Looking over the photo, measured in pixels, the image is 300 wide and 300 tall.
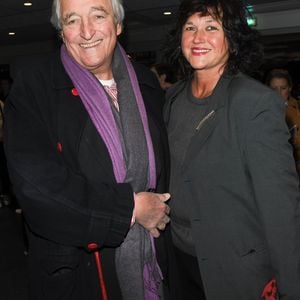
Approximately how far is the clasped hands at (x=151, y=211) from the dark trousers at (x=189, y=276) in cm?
27

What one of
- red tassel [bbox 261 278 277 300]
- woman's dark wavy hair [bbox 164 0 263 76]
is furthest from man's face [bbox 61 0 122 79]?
red tassel [bbox 261 278 277 300]

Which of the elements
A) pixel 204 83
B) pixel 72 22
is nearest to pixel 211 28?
pixel 204 83

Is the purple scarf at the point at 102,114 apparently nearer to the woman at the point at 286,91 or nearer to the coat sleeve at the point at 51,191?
the coat sleeve at the point at 51,191

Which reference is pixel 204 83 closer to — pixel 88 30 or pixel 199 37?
pixel 199 37

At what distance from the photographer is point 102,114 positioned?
1484mm

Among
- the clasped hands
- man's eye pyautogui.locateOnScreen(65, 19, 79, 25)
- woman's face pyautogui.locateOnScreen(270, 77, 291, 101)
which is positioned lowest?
the clasped hands

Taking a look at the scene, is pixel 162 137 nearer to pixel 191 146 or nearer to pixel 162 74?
pixel 191 146

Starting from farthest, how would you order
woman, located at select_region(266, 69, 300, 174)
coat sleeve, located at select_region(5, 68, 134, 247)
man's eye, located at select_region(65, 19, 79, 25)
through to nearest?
woman, located at select_region(266, 69, 300, 174)
man's eye, located at select_region(65, 19, 79, 25)
coat sleeve, located at select_region(5, 68, 134, 247)

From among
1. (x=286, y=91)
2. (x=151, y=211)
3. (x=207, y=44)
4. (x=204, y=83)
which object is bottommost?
(x=151, y=211)

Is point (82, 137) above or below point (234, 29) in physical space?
below

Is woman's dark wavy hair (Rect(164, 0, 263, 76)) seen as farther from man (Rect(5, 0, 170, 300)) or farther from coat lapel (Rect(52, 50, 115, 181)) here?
coat lapel (Rect(52, 50, 115, 181))

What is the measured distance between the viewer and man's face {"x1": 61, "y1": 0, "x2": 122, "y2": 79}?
5.01 feet

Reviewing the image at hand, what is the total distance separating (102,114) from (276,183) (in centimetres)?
68

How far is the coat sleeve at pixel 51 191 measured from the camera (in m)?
1.31
